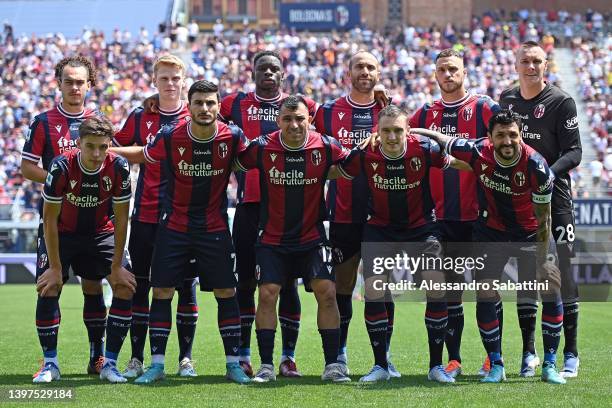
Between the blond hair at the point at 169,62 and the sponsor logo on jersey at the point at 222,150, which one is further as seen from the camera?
the blond hair at the point at 169,62

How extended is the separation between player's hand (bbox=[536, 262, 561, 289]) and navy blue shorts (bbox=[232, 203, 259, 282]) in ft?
7.33

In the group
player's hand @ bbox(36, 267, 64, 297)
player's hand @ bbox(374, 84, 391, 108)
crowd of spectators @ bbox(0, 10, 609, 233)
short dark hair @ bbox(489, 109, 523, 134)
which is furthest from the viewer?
crowd of spectators @ bbox(0, 10, 609, 233)

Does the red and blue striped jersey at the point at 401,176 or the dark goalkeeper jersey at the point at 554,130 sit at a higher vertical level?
the dark goalkeeper jersey at the point at 554,130

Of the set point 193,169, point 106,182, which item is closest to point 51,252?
point 106,182

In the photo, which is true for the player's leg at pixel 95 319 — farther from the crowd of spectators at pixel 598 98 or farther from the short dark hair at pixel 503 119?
the crowd of spectators at pixel 598 98

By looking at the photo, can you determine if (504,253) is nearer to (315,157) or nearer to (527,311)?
(527,311)

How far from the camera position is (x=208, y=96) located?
7785 millimetres

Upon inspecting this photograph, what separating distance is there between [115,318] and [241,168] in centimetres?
152

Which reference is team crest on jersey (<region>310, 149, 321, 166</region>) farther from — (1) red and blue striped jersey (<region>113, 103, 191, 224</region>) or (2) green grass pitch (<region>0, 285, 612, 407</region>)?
(2) green grass pitch (<region>0, 285, 612, 407</region>)

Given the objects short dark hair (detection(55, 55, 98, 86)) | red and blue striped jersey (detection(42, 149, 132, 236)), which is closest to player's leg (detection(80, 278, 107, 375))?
red and blue striped jersey (detection(42, 149, 132, 236))

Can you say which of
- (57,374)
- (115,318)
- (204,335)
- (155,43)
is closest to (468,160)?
(115,318)

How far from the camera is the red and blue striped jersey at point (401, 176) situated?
7965 millimetres

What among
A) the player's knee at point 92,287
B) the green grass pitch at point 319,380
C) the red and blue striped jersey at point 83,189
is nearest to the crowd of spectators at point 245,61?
the green grass pitch at point 319,380

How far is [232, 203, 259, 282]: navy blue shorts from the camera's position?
8.54 metres
